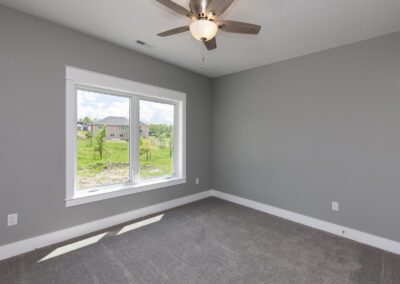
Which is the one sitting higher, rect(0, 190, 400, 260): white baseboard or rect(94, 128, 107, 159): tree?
rect(94, 128, 107, 159): tree

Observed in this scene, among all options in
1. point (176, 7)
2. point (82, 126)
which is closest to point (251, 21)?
point (176, 7)

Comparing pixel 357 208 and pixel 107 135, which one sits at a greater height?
pixel 107 135

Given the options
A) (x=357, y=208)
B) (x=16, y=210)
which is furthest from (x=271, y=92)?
(x=16, y=210)

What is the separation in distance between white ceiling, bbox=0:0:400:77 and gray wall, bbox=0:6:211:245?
0.20 meters

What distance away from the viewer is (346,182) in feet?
9.13

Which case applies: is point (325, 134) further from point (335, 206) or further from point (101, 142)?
point (101, 142)

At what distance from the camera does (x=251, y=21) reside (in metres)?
2.27

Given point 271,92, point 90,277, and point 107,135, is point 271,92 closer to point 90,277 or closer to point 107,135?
point 107,135

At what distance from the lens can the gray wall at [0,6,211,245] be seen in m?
2.17

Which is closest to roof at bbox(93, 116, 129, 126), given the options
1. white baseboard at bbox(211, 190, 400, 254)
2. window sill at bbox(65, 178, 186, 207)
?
window sill at bbox(65, 178, 186, 207)

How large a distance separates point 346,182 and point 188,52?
2898 mm

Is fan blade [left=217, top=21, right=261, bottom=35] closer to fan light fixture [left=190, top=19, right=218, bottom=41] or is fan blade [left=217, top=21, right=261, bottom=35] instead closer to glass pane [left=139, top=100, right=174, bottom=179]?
fan light fixture [left=190, top=19, right=218, bottom=41]

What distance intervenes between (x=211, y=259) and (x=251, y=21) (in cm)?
263

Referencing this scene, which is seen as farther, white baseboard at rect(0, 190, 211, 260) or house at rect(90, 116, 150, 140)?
house at rect(90, 116, 150, 140)
